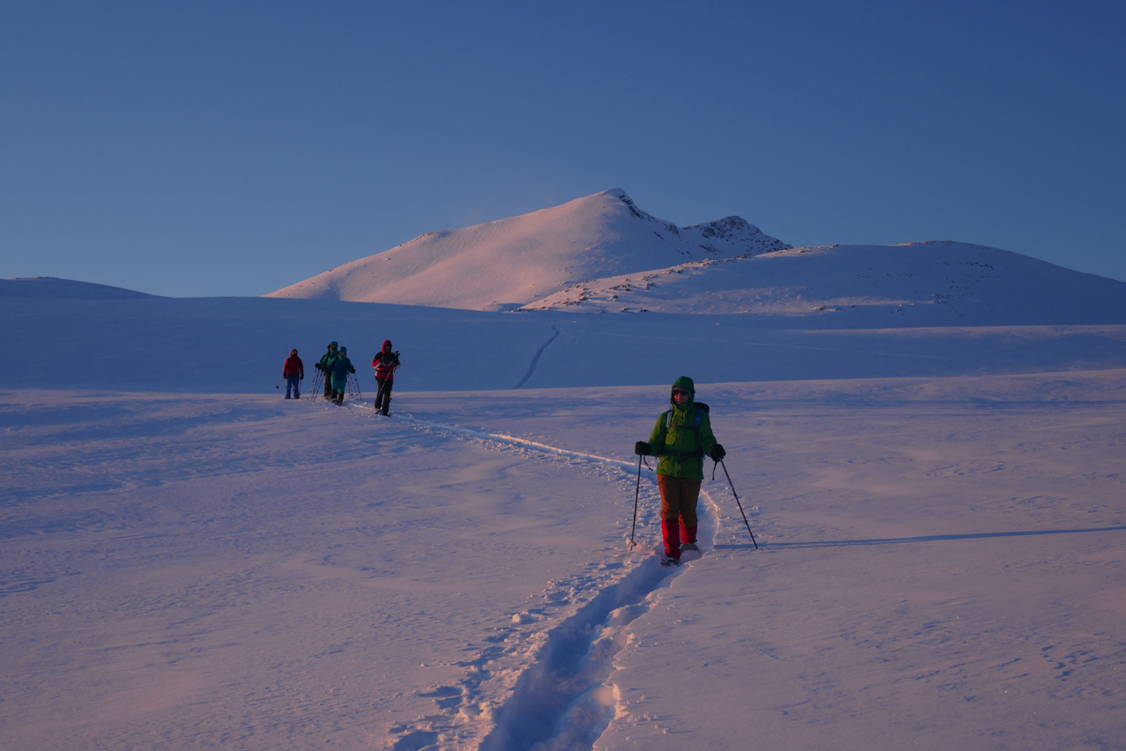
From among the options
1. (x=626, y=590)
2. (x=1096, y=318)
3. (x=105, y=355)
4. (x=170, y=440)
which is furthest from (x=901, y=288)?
(x=626, y=590)

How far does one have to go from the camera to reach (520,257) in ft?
495

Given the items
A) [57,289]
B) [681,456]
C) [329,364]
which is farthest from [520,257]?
[681,456]

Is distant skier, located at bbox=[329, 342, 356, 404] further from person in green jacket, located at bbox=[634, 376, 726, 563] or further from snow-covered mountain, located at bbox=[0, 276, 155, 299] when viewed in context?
snow-covered mountain, located at bbox=[0, 276, 155, 299]

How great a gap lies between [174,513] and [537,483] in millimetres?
4605

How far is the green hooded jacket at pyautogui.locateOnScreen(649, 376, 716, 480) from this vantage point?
7938mm

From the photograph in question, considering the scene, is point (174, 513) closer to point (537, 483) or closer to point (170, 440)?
point (537, 483)

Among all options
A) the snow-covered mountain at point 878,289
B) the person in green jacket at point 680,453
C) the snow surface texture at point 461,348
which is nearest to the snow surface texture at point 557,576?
the person in green jacket at point 680,453

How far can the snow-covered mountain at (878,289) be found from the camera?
60.6 metres

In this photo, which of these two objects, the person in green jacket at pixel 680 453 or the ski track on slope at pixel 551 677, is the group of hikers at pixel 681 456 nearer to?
the person in green jacket at pixel 680 453

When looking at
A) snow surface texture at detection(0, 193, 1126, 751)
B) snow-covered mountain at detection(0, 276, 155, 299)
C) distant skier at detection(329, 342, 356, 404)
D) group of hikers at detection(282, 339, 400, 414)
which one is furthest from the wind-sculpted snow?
snow-covered mountain at detection(0, 276, 155, 299)

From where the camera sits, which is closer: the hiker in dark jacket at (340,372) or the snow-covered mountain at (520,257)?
the hiker in dark jacket at (340,372)

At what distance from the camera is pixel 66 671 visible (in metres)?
5.25

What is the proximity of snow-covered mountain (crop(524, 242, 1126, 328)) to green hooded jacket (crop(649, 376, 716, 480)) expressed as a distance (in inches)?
1934

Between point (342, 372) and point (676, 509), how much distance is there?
1551 cm
